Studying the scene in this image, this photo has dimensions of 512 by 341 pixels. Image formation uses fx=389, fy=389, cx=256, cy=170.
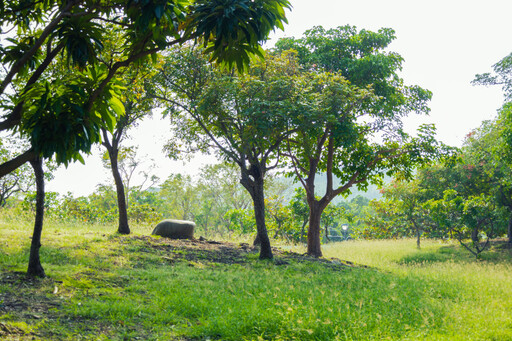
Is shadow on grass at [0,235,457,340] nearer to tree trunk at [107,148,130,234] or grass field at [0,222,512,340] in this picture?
grass field at [0,222,512,340]

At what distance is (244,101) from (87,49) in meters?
8.65

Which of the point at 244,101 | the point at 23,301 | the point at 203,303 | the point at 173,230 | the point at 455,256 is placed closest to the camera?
the point at 23,301

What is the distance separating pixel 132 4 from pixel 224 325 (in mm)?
4882

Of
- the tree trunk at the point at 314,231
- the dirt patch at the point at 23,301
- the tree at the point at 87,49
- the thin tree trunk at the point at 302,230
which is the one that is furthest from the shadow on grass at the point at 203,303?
the thin tree trunk at the point at 302,230

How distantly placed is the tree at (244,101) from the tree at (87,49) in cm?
665

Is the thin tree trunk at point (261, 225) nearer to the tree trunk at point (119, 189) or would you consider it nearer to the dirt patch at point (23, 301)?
the tree trunk at point (119, 189)

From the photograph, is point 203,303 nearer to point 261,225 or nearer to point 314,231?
point 261,225

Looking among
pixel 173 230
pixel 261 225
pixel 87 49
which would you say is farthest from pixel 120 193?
pixel 87 49

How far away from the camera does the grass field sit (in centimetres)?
600

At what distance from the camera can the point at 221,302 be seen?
24.3ft

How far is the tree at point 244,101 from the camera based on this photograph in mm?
13289

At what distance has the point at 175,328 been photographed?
620cm

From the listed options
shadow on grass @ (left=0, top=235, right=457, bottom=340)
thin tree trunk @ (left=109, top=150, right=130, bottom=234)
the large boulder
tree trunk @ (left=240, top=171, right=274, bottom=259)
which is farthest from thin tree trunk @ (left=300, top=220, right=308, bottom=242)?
shadow on grass @ (left=0, top=235, right=457, bottom=340)

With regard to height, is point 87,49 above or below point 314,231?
above
